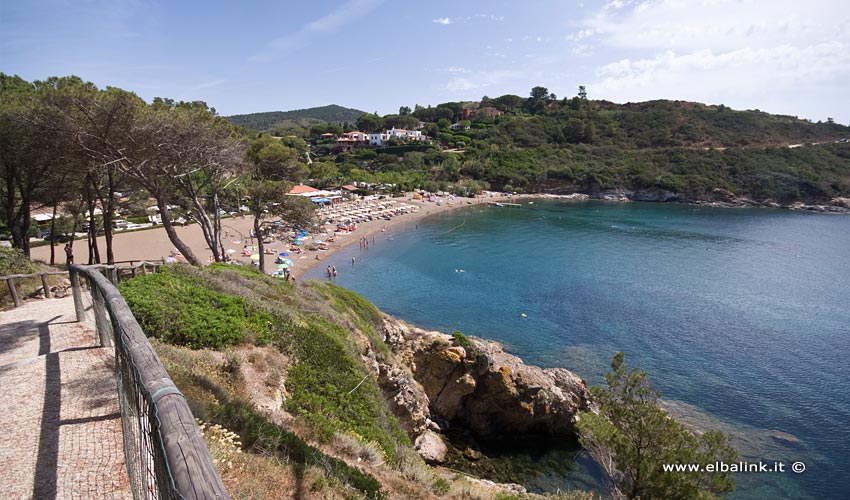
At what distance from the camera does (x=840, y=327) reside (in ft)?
95.0

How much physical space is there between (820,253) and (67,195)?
68.3 metres

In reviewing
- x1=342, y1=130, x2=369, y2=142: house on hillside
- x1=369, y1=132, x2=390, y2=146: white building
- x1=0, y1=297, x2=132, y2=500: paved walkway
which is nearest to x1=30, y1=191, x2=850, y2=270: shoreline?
x1=0, y1=297, x2=132, y2=500: paved walkway

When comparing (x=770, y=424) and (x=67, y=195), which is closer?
(x=770, y=424)

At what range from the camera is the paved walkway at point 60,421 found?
12.2 ft

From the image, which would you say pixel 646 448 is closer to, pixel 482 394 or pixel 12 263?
pixel 482 394

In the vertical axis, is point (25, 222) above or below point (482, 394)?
above

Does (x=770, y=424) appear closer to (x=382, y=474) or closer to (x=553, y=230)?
(x=382, y=474)

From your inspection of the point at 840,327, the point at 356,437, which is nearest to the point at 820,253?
the point at 840,327

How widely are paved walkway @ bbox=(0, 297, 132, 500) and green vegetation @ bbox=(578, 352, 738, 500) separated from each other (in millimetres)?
9892

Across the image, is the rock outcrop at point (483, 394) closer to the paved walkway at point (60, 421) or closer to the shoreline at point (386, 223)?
the paved walkway at point (60, 421)

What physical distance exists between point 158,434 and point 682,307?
36823mm

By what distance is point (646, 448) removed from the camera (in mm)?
9648

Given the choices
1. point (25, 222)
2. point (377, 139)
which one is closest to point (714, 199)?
point (377, 139)

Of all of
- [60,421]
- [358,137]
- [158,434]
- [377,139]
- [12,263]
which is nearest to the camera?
[158,434]
